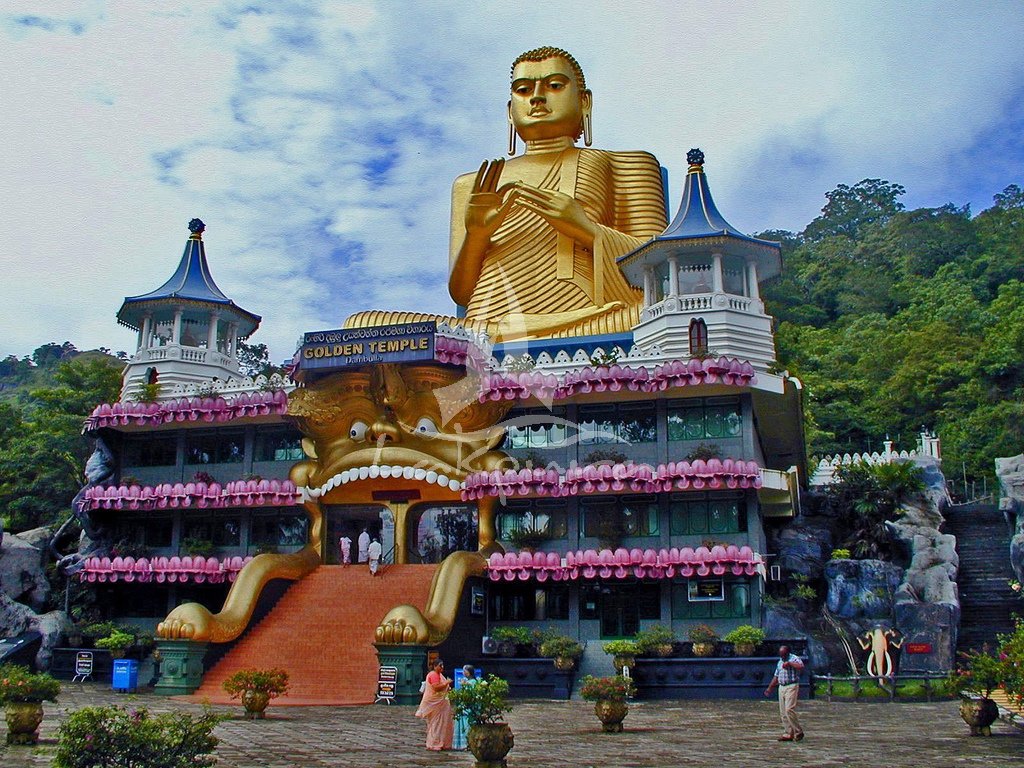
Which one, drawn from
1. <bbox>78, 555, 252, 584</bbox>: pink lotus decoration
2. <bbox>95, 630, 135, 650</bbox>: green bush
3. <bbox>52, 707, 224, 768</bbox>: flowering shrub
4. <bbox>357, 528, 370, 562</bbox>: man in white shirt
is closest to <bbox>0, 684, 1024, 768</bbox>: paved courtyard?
<bbox>52, 707, 224, 768</bbox>: flowering shrub

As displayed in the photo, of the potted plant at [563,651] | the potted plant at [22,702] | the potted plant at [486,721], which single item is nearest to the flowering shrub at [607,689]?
the potted plant at [486,721]

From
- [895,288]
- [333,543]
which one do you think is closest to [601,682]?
[333,543]

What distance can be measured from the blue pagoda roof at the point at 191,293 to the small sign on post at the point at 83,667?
39.1 ft

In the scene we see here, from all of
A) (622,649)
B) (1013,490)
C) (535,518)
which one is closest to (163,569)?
(535,518)

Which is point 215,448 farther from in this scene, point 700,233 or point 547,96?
point 547,96

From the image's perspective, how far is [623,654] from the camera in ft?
76.9

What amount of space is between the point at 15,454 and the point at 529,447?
2150 cm

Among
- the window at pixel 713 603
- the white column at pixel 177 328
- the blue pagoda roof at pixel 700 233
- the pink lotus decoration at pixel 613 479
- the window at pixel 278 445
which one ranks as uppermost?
the blue pagoda roof at pixel 700 233

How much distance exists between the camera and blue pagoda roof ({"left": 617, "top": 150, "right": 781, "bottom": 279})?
2908 centimetres

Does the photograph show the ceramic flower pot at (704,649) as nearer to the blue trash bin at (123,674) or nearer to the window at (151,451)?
the blue trash bin at (123,674)

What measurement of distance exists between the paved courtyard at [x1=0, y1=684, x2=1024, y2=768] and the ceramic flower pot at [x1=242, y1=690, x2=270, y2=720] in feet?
0.96

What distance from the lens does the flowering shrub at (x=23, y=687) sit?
1351 cm

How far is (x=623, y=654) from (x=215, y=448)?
1509 cm

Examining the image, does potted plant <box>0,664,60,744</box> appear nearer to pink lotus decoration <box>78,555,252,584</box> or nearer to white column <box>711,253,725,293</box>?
pink lotus decoration <box>78,555,252,584</box>
